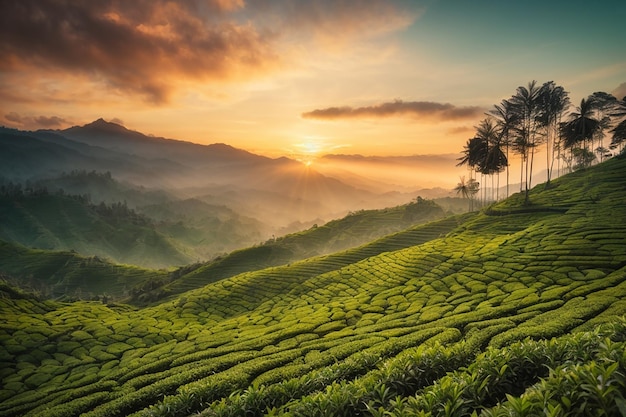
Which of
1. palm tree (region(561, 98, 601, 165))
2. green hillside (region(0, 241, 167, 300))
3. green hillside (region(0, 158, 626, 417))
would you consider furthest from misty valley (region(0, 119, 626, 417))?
green hillside (region(0, 241, 167, 300))

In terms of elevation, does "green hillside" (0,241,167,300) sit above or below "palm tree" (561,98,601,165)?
below

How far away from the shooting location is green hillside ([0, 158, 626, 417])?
9.81m

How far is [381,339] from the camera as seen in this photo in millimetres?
22922

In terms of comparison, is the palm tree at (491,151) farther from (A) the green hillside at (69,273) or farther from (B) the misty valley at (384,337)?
(A) the green hillside at (69,273)

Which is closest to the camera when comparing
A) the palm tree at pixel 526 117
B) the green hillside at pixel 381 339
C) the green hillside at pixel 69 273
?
the green hillside at pixel 381 339

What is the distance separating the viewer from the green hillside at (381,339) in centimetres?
981

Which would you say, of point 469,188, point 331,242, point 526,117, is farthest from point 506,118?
point 331,242

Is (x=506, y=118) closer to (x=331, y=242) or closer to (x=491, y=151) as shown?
(x=491, y=151)

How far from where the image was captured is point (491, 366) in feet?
35.1

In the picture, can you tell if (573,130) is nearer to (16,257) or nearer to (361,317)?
(361,317)

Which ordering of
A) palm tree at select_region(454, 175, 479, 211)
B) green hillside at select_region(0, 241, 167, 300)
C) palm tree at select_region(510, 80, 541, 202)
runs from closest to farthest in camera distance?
palm tree at select_region(510, 80, 541, 202) → palm tree at select_region(454, 175, 479, 211) → green hillside at select_region(0, 241, 167, 300)

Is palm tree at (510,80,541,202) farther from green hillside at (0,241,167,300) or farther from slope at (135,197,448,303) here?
green hillside at (0,241,167,300)

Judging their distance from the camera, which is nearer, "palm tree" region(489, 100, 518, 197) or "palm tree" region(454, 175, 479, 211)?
"palm tree" region(489, 100, 518, 197)

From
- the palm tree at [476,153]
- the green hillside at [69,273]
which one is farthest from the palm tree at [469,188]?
the green hillside at [69,273]
